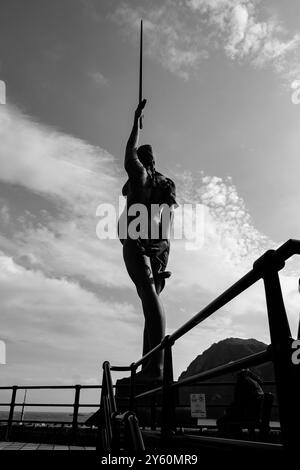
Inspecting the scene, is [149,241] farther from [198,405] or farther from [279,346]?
[279,346]

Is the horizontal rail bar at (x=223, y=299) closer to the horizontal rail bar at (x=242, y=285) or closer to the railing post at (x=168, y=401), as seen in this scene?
the horizontal rail bar at (x=242, y=285)

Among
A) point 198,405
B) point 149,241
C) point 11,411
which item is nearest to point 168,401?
point 198,405

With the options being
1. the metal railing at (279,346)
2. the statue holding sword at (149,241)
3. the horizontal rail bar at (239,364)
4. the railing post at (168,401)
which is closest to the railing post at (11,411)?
the statue holding sword at (149,241)

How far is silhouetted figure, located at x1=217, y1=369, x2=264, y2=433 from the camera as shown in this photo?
188 inches

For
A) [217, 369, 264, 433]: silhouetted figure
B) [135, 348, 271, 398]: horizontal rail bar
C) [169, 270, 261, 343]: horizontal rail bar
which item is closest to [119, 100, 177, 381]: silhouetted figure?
[217, 369, 264, 433]: silhouetted figure

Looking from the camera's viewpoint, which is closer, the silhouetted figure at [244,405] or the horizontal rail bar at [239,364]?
the horizontal rail bar at [239,364]

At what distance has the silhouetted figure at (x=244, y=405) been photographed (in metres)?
4.78

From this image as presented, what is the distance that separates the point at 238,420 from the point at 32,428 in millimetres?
4824

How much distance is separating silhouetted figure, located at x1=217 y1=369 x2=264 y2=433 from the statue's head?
17.8ft

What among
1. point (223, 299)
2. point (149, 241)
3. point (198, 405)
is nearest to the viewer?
point (223, 299)

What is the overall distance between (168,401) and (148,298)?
4.79m

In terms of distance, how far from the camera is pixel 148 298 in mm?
7395
